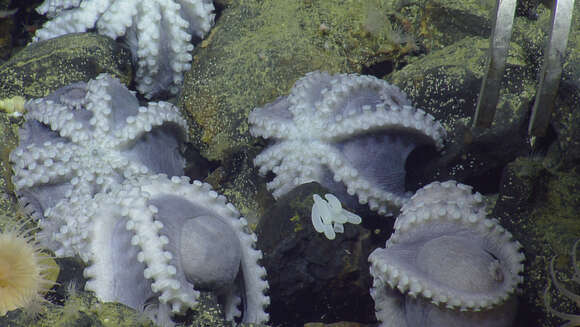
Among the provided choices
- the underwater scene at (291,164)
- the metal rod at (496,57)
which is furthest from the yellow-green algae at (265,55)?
the metal rod at (496,57)

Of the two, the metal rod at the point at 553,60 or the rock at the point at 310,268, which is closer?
the metal rod at the point at 553,60

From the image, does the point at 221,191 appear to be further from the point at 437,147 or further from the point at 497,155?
the point at 497,155

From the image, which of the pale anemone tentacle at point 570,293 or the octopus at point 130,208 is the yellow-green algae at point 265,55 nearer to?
the octopus at point 130,208

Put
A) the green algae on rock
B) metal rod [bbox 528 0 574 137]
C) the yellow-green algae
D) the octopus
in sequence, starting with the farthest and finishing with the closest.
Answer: the yellow-green algae
the green algae on rock
the octopus
metal rod [bbox 528 0 574 137]

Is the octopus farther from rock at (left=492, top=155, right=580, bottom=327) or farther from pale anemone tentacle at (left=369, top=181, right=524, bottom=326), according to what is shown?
rock at (left=492, top=155, right=580, bottom=327)

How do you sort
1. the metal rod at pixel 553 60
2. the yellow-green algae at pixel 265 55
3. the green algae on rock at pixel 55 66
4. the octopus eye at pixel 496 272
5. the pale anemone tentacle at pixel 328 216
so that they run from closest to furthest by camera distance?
1. the metal rod at pixel 553 60
2. the octopus eye at pixel 496 272
3. the pale anemone tentacle at pixel 328 216
4. the green algae on rock at pixel 55 66
5. the yellow-green algae at pixel 265 55

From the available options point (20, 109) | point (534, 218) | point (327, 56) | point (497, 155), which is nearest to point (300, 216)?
point (534, 218)

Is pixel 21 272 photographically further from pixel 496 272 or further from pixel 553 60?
pixel 553 60

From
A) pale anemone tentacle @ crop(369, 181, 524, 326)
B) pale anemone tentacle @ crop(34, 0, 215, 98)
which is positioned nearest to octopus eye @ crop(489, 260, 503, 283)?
pale anemone tentacle @ crop(369, 181, 524, 326)
